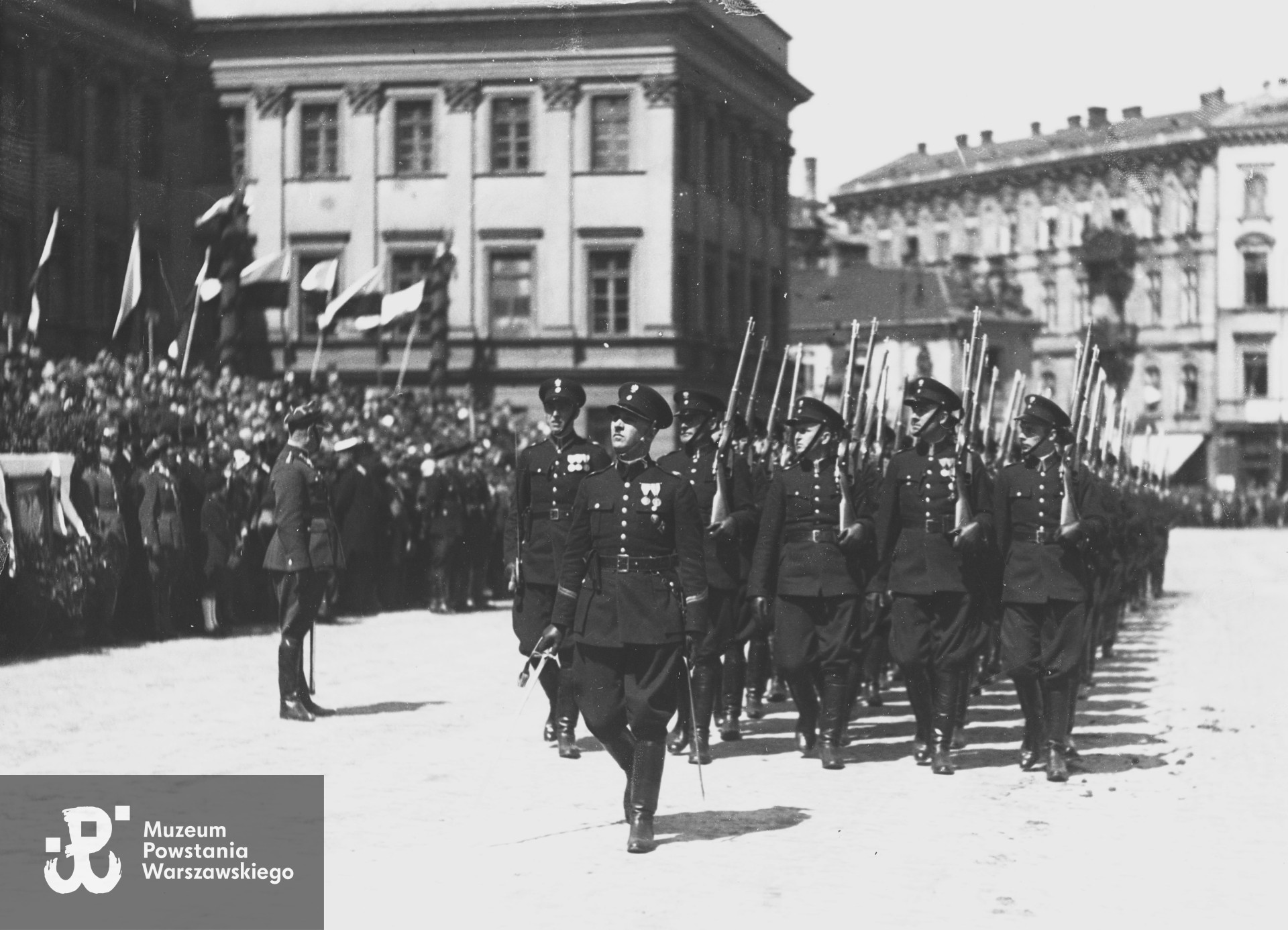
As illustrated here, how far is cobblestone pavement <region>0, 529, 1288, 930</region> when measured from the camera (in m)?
8.25

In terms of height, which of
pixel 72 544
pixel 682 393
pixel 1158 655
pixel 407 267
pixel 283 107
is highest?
pixel 283 107

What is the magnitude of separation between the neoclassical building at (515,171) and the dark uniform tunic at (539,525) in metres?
29.3

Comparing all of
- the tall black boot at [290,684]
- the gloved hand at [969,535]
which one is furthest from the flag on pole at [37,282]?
the gloved hand at [969,535]

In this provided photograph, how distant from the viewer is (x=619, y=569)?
9.65 metres

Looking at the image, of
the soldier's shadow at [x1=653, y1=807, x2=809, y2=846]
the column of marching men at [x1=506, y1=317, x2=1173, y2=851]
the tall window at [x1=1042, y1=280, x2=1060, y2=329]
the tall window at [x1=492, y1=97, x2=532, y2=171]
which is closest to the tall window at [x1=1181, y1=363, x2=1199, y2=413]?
the tall window at [x1=1042, y1=280, x2=1060, y2=329]

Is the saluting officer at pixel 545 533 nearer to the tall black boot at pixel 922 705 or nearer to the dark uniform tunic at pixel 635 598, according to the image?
the tall black boot at pixel 922 705

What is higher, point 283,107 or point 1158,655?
point 283,107

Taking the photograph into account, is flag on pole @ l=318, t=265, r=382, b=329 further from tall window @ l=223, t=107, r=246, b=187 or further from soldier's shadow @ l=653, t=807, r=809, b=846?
soldier's shadow @ l=653, t=807, r=809, b=846

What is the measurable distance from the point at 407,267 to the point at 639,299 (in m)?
4.93

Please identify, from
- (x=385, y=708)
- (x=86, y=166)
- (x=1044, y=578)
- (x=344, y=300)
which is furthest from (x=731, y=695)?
(x=344, y=300)

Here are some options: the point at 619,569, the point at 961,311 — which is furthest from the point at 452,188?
the point at 961,311

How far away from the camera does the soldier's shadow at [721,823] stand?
972 cm

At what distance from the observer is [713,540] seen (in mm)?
13133

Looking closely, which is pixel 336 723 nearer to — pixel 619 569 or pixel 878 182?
pixel 619 569
